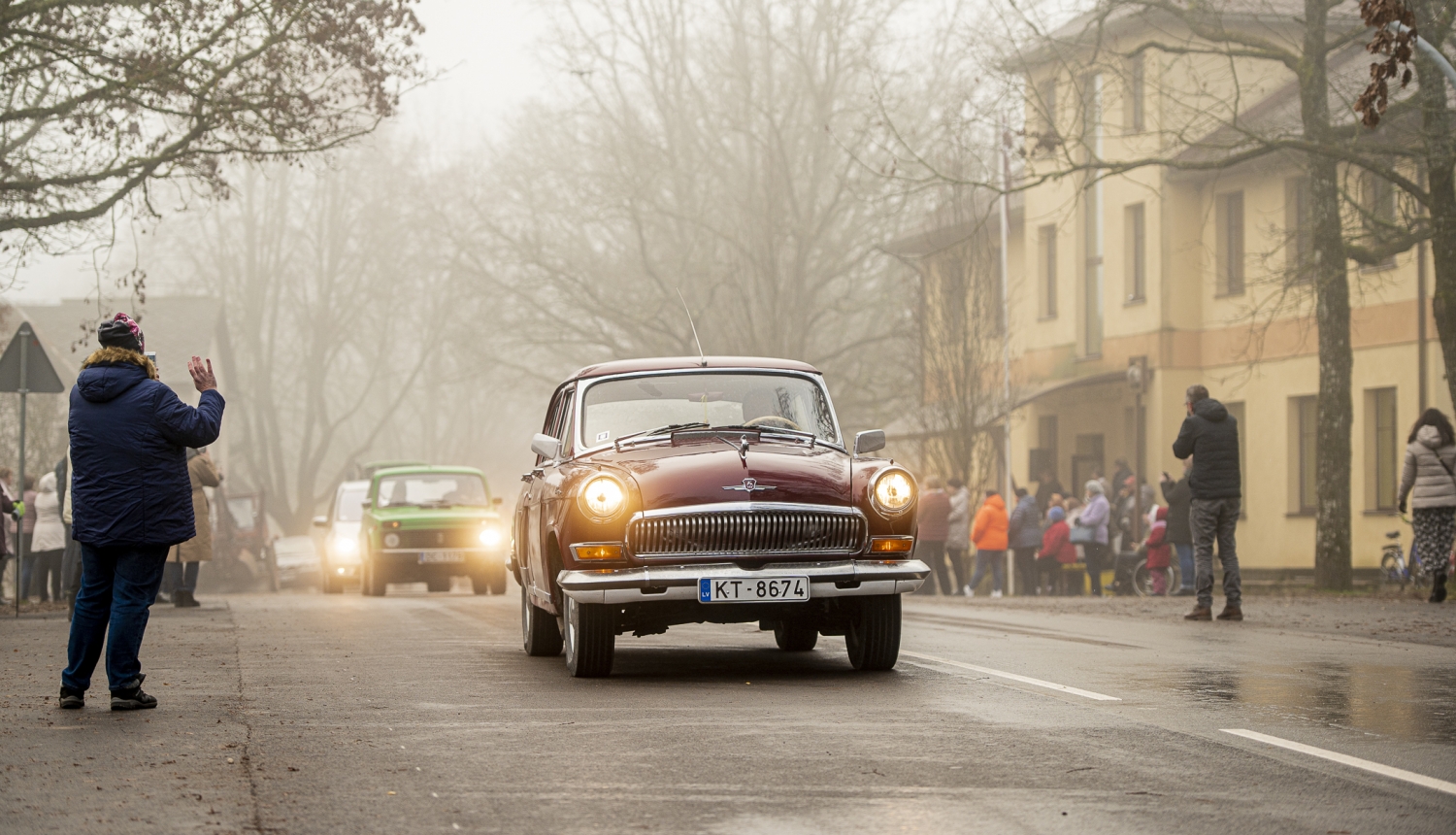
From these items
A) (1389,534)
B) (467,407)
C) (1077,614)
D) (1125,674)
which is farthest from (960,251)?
(467,407)

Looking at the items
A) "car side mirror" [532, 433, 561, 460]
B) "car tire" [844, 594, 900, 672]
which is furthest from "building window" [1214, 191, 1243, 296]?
"car tire" [844, 594, 900, 672]

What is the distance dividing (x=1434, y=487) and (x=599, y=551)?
11.8 meters

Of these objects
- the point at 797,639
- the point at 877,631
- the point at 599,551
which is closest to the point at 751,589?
the point at 599,551

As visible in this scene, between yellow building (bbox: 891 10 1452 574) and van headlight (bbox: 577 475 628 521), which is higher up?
yellow building (bbox: 891 10 1452 574)

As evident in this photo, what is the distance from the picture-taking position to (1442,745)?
784 centimetres

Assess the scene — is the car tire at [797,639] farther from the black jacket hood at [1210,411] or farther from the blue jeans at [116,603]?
the black jacket hood at [1210,411]

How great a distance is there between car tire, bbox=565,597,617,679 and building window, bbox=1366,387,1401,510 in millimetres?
23723

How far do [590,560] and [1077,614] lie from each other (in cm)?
977

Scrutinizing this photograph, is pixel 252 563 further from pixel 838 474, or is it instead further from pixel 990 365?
pixel 838 474

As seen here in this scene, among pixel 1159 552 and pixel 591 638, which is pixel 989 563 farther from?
pixel 591 638

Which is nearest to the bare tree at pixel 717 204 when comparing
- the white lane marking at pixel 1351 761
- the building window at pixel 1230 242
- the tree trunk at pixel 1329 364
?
the building window at pixel 1230 242

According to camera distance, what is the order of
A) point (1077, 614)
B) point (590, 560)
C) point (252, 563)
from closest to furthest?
point (590, 560), point (1077, 614), point (252, 563)

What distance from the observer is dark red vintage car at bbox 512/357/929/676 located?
10234mm

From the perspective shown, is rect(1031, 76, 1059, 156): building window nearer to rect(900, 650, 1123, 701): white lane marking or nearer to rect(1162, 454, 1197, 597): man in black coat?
rect(1162, 454, 1197, 597): man in black coat
